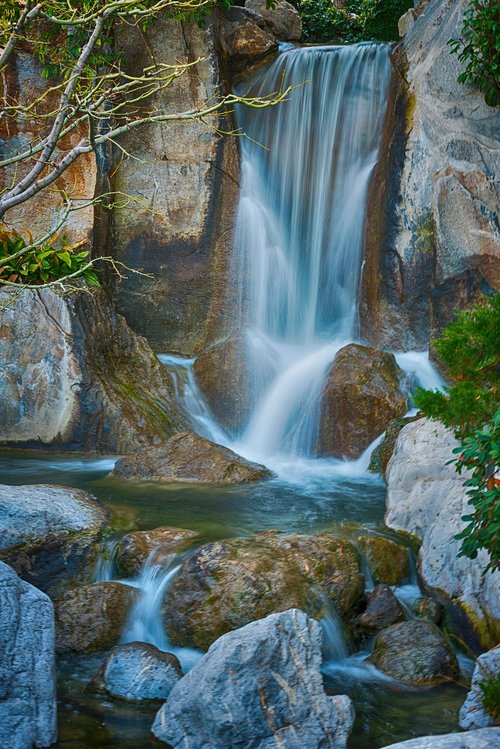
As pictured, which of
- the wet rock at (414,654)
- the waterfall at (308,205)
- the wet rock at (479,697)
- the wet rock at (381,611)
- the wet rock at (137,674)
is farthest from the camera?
the waterfall at (308,205)

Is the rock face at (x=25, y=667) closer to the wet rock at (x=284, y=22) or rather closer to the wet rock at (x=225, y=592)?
the wet rock at (x=225, y=592)

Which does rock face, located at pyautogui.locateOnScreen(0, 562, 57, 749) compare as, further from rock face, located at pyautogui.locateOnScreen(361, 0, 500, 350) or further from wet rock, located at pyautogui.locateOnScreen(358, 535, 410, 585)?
rock face, located at pyautogui.locateOnScreen(361, 0, 500, 350)

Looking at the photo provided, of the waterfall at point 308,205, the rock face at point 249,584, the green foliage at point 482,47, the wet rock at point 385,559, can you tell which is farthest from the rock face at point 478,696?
the green foliage at point 482,47

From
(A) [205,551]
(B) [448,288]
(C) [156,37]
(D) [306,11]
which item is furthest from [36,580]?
(D) [306,11]

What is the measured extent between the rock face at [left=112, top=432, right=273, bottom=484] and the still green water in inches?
9.1

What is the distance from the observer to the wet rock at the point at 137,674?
4.91 meters

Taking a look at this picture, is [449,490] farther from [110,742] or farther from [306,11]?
[306,11]

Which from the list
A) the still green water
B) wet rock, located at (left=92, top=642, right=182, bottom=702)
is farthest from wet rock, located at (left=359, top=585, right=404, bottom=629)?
wet rock, located at (left=92, top=642, right=182, bottom=702)

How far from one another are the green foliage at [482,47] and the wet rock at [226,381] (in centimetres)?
483

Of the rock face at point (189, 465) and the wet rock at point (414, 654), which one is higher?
the rock face at point (189, 465)

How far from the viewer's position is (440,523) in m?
6.33

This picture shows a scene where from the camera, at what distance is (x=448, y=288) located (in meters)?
11.7

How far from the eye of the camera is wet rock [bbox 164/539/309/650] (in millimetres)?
5703

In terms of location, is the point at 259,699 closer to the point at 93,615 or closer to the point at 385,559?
the point at 93,615
